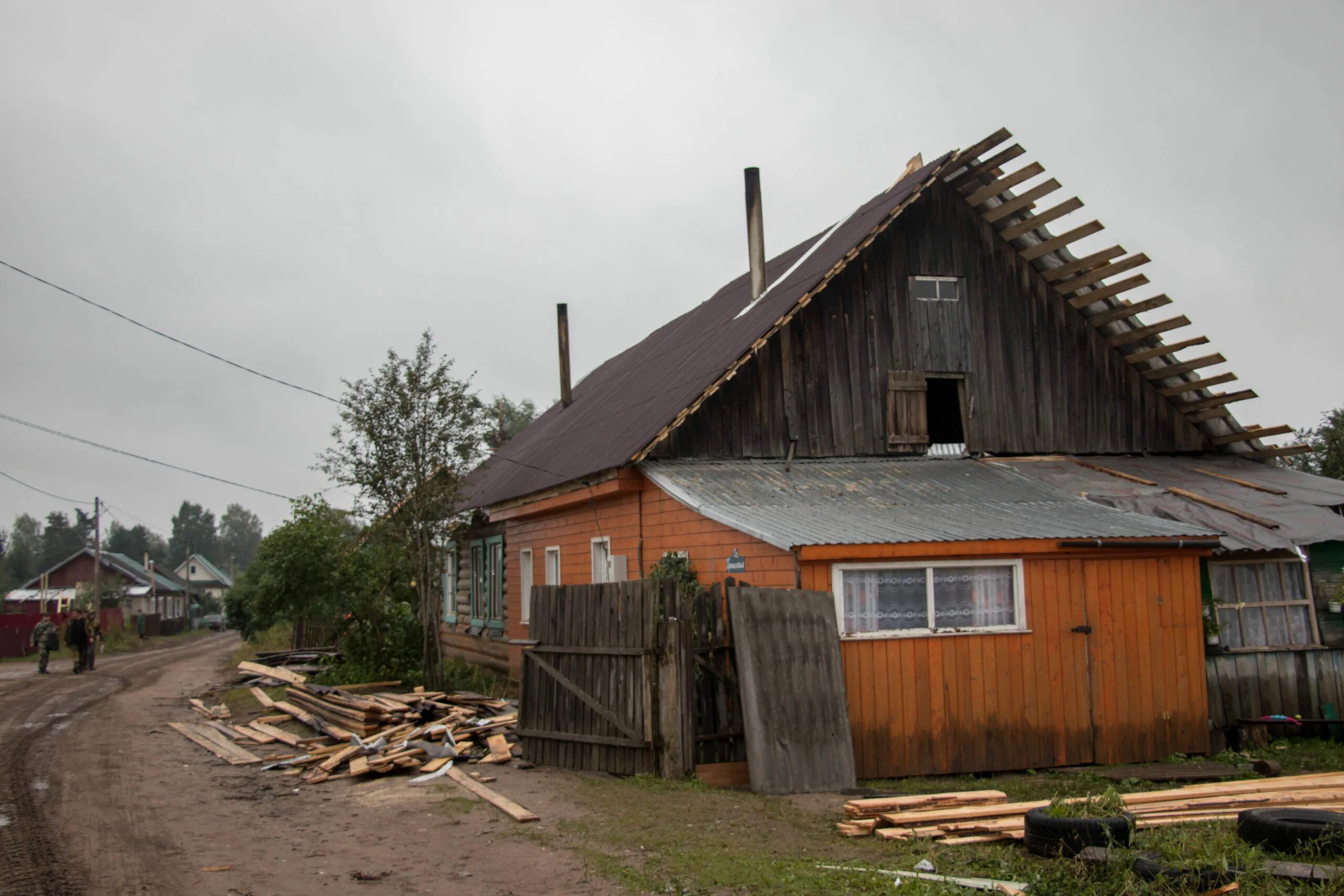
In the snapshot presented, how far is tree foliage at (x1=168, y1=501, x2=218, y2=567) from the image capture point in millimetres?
159250

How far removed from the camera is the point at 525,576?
19.6 metres

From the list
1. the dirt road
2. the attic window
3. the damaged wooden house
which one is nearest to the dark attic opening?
the damaged wooden house

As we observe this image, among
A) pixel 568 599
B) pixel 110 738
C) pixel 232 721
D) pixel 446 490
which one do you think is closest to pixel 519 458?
pixel 446 490

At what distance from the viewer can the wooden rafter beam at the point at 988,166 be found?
14656mm

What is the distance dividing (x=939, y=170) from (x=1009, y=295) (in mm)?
2348

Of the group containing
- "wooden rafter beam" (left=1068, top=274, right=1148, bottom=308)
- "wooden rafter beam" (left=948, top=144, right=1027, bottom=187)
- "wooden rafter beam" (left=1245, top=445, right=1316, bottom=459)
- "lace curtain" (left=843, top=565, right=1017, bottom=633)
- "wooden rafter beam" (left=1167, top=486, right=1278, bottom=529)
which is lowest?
"lace curtain" (left=843, top=565, right=1017, bottom=633)

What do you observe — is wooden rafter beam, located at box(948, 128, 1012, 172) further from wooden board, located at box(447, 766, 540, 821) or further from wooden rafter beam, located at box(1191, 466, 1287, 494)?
wooden board, located at box(447, 766, 540, 821)

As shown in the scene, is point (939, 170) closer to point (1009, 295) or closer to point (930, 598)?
point (1009, 295)

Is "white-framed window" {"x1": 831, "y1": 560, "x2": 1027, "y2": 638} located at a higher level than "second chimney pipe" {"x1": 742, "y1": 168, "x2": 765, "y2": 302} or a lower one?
lower

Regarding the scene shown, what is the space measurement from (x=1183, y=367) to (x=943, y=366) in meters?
3.57

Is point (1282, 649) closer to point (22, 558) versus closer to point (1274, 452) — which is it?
point (1274, 452)

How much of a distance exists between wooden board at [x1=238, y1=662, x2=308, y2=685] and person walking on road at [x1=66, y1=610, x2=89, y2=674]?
5.53 meters

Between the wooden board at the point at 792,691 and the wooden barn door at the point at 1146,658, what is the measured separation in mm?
3036

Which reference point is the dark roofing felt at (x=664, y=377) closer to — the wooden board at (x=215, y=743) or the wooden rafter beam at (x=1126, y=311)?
the wooden rafter beam at (x=1126, y=311)
